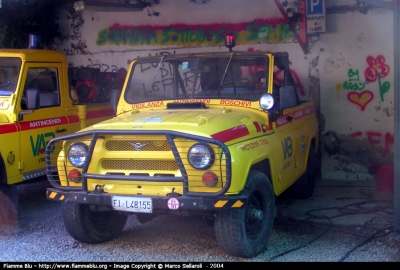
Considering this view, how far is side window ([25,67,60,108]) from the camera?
253 inches

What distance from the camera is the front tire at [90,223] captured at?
4984 millimetres

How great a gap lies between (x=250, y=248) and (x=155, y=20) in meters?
5.78

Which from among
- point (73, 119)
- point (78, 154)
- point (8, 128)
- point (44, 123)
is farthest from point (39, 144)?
point (78, 154)

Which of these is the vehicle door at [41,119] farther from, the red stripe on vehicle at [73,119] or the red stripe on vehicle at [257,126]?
the red stripe on vehicle at [257,126]

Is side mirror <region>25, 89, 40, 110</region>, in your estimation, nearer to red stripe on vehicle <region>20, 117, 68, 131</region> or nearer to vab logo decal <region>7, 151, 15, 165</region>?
red stripe on vehicle <region>20, 117, 68, 131</region>

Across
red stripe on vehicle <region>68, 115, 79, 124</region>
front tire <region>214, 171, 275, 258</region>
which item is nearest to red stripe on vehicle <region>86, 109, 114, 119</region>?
red stripe on vehicle <region>68, 115, 79, 124</region>

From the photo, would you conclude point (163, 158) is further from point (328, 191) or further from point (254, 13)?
point (254, 13)

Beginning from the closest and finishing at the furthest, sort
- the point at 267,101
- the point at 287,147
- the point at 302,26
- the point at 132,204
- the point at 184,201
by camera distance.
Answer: the point at 184,201, the point at 132,204, the point at 267,101, the point at 287,147, the point at 302,26

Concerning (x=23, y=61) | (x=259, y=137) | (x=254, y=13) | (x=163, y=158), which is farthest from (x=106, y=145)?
(x=254, y=13)

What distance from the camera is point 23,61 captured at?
6.32m

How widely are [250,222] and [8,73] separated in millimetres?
3548

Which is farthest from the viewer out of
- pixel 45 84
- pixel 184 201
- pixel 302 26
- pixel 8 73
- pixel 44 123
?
pixel 302 26

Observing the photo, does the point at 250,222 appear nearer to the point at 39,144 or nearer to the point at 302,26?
the point at 39,144

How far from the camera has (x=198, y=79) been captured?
5.71m
